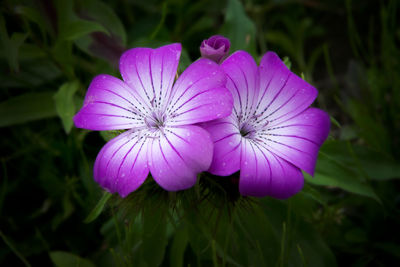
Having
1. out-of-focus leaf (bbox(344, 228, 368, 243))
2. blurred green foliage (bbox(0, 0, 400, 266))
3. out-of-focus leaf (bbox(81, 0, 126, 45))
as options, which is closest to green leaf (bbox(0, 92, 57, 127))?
blurred green foliage (bbox(0, 0, 400, 266))

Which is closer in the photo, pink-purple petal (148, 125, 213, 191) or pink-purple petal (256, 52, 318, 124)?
pink-purple petal (148, 125, 213, 191)

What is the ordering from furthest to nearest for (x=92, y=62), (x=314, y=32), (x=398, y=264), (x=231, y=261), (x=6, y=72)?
(x=314, y=32)
(x=92, y=62)
(x=6, y=72)
(x=398, y=264)
(x=231, y=261)

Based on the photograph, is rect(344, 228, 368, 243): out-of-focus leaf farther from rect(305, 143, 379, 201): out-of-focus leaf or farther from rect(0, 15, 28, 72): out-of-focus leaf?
rect(0, 15, 28, 72): out-of-focus leaf

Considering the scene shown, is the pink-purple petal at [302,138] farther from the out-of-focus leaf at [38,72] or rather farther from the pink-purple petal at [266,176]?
the out-of-focus leaf at [38,72]

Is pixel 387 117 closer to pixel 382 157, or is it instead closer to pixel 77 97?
pixel 382 157

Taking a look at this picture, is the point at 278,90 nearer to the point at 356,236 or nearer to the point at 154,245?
the point at 154,245

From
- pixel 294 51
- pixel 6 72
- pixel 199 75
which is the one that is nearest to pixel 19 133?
pixel 6 72

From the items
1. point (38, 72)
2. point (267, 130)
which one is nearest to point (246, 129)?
point (267, 130)
